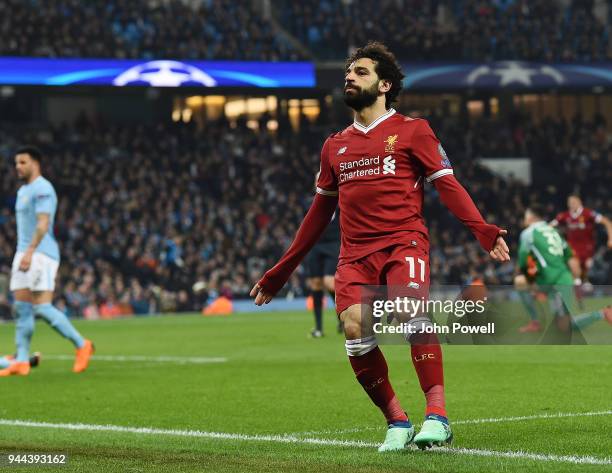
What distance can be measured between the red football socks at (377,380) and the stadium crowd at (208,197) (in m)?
22.9

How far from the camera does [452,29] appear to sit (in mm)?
43625

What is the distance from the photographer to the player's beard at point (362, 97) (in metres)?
7.10

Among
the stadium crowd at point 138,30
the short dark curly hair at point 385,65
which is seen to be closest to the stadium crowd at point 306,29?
the stadium crowd at point 138,30

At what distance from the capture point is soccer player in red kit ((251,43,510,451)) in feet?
22.4

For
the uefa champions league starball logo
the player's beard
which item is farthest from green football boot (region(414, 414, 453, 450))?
the uefa champions league starball logo

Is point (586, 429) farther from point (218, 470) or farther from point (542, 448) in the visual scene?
point (218, 470)

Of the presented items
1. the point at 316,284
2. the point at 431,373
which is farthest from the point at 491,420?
the point at 316,284

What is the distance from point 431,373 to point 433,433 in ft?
1.05

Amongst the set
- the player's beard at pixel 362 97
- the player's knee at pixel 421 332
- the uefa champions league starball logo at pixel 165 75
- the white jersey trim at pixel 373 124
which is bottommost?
the player's knee at pixel 421 332

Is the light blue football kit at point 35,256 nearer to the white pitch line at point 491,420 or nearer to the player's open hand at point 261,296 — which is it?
the white pitch line at point 491,420

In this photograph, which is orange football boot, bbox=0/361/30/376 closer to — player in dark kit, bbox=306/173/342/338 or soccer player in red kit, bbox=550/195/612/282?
player in dark kit, bbox=306/173/342/338

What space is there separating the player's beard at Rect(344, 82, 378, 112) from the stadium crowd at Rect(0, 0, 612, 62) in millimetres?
30034

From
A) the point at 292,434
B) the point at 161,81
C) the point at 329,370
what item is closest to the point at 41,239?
the point at 329,370
